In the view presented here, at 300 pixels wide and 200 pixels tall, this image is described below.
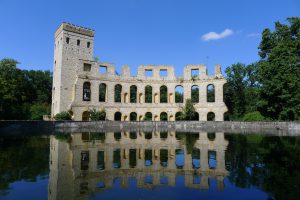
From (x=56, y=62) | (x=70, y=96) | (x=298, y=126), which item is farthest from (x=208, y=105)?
(x=56, y=62)

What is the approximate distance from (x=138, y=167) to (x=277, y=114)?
31.1 meters

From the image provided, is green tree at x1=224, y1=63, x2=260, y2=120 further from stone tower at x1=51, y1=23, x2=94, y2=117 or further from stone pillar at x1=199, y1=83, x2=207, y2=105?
stone tower at x1=51, y1=23, x2=94, y2=117

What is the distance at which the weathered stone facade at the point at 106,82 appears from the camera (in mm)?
40094

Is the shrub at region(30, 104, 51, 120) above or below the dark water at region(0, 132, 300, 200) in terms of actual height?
above

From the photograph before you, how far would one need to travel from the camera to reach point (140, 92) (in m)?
43.4

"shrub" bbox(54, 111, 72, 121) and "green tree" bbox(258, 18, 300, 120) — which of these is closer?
"green tree" bbox(258, 18, 300, 120)

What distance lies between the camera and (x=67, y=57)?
40719 mm

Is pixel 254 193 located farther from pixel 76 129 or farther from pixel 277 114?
pixel 277 114

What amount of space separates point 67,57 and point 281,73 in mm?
28912

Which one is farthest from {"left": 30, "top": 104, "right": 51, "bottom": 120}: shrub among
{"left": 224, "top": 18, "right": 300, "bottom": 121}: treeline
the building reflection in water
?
the building reflection in water

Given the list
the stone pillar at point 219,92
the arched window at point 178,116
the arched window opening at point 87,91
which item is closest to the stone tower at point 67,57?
the arched window opening at point 87,91

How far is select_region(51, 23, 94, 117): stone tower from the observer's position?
40.0 metres

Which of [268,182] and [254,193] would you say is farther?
[268,182]

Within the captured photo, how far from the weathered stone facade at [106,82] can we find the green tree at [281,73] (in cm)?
681
